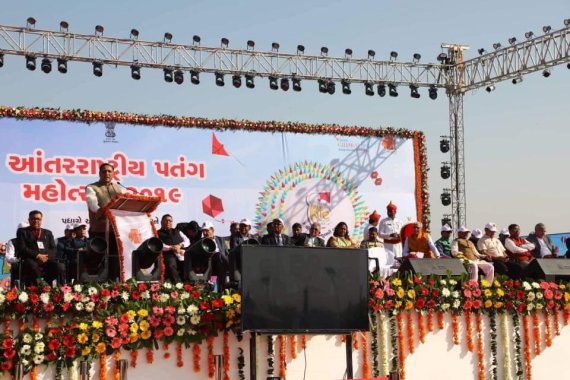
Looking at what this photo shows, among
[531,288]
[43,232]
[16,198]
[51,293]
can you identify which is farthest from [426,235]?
[16,198]

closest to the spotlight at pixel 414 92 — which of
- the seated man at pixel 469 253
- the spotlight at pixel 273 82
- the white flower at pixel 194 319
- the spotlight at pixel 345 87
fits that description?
the spotlight at pixel 345 87

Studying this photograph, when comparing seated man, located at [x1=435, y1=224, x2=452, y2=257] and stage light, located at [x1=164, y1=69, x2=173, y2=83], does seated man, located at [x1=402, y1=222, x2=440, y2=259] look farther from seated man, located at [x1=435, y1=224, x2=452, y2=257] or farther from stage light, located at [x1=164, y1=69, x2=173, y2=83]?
stage light, located at [x1=164, y1=69, x2=173, y2=83]

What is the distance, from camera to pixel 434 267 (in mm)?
9602

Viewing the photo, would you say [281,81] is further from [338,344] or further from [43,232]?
[338,344]

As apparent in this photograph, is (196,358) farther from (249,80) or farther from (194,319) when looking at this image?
(249,80)

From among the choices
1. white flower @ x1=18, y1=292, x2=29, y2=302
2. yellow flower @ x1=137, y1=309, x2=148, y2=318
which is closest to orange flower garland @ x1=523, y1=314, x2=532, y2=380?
yellow flower @ x1=137, y1=309, x2=148, y2=318

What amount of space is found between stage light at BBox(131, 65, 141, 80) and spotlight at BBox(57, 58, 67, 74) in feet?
3.96

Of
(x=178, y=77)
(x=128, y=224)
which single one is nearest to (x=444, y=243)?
(x=128, y=224)

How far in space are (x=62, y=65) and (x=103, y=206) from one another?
807 centimetres

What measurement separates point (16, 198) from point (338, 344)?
7894 mm

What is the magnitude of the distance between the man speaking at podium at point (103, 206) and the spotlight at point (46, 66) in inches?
310

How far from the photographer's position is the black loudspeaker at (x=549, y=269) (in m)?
10.2

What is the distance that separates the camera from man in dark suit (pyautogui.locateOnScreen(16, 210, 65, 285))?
9609 millimetres

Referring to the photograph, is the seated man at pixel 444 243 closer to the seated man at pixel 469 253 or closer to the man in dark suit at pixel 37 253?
the seated man at pixel 469 253
